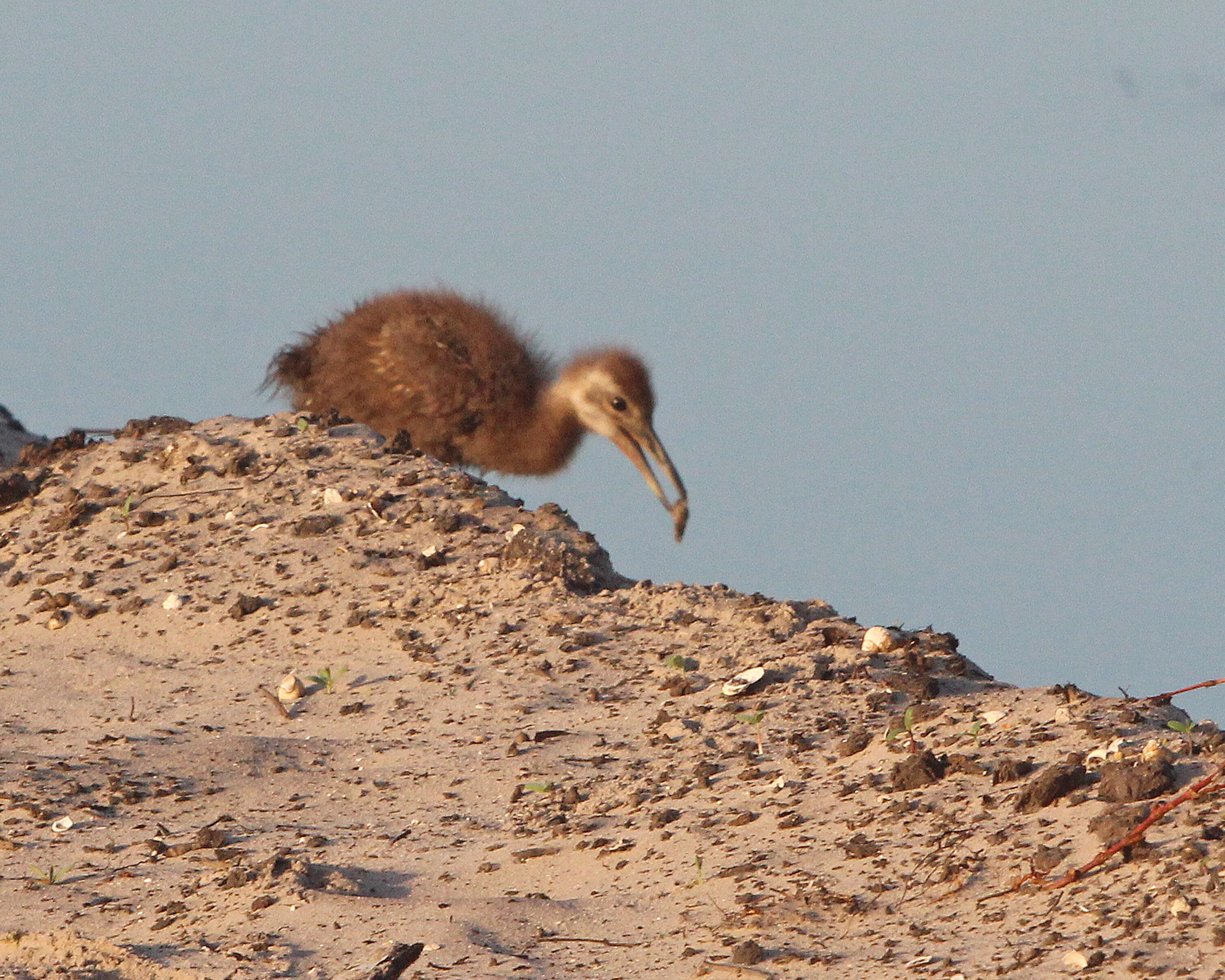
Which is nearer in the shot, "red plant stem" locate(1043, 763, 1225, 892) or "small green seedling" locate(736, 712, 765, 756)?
"red plant stem" locate(1043, 763, 1225, 892)

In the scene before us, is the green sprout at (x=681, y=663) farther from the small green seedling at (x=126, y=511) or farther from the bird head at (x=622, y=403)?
the bird head at (x=622, y=403)

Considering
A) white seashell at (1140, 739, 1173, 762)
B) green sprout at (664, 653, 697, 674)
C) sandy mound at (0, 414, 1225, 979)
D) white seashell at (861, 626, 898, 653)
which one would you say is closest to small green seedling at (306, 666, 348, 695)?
sandy mound at (0, 414, 1225, 979)

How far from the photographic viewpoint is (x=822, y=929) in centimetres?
376

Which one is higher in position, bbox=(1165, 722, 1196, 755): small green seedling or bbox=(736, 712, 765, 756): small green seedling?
bbox=(736, 712, 765, 756): small green seedling

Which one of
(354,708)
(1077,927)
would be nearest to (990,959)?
(1077,927)

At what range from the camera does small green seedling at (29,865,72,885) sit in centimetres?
431

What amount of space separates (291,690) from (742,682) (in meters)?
1.66

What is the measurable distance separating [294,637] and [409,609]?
454mm

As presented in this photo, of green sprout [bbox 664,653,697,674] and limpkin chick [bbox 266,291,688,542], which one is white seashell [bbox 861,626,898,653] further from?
limpkin chick [bbox 266,291,688,542]

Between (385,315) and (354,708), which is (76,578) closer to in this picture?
(354,708)

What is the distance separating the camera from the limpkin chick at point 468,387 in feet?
29.2

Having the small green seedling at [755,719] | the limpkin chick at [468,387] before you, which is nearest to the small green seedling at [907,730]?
the small green seedling at [755,719]

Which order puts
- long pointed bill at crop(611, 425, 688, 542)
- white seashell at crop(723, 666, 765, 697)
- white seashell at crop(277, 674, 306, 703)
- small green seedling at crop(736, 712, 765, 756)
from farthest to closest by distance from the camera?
1. long pointed bill at crop(611, 425, 688, 542)
2. white seashell at crop(277, 674, 306, 703)
3. white seashell at crop(723, 666, 765, 697)
4. small green seedling at crop(736, 712, 765, 756)

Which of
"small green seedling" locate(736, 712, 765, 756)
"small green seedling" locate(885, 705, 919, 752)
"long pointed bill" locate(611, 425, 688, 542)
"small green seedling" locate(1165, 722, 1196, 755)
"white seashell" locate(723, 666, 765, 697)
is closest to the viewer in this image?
"small green seedling" locate(1165, 722, 1196, 755)
